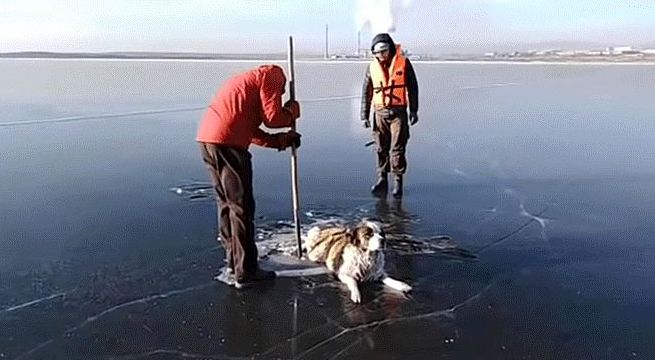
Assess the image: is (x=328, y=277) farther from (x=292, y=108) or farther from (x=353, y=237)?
(x=292, y=108)

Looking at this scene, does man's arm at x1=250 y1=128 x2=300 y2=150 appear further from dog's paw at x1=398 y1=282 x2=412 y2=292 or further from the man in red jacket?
dog's paw at x1=398 y1=282 x2=412 y2=292

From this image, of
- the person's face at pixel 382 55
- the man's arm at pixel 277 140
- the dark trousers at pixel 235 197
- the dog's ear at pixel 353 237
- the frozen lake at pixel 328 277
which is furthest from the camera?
the person's face at pixel 382 55

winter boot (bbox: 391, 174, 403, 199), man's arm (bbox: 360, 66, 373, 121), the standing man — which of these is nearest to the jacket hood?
the standing man

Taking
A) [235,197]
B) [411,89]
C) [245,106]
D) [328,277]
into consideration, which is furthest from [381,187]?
[245,106]

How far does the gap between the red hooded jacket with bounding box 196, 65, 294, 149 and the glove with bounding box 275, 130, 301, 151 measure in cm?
41

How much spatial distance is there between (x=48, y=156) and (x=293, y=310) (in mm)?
6394

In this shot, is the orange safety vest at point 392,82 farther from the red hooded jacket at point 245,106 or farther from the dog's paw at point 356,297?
the dog's paw at point 356,297

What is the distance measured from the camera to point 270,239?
19.5ft

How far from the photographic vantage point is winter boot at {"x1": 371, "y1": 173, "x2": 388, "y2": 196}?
780 cm

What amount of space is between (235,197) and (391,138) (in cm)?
345

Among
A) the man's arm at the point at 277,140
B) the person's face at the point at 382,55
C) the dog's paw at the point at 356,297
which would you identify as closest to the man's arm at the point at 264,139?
the man's arm at the point at 277,140

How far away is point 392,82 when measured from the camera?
7.65m

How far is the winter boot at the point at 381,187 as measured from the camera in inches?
307

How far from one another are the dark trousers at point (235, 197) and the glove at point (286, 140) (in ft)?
1.28
